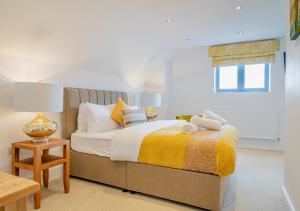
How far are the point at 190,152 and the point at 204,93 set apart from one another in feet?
10.8

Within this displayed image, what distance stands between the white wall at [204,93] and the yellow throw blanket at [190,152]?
2.86 m

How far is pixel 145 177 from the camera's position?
225cm

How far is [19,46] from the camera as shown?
2.37 meters

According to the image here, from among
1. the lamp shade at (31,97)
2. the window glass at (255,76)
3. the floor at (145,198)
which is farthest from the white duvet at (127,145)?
the window glass at (255,76)

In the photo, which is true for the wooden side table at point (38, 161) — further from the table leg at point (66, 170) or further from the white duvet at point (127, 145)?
the white duvet at point (127, 145)

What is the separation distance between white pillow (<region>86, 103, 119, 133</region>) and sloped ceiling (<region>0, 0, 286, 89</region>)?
2.61 ft

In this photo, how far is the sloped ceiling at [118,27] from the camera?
226cm

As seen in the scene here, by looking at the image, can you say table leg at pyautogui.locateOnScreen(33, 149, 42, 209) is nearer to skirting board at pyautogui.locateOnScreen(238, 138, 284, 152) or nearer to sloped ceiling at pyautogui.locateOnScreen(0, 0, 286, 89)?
sloped ceiling at pyautogui.locateOnScreen(0, 0, 286, 89)

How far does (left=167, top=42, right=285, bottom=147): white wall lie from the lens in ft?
14.4

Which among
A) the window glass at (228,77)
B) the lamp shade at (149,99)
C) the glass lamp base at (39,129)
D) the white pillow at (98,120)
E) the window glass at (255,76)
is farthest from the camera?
the window glass at (228,77)

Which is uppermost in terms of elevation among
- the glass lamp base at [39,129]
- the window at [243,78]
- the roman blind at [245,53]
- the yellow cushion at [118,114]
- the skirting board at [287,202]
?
the roman blind at [245,53]

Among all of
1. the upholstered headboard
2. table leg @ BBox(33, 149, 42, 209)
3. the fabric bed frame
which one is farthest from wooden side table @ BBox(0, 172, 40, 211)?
the upholstered headboard

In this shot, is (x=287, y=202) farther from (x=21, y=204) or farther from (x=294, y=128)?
A: (x=21, y=204)

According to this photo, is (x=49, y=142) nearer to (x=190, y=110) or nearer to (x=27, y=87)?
(x=27, y=87)
